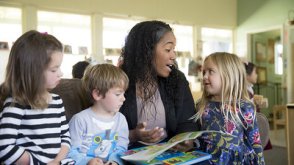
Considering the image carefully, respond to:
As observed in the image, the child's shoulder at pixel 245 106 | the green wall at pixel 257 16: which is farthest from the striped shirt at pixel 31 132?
the green wall at pixel 257 16

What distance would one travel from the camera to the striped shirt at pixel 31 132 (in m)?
1.00

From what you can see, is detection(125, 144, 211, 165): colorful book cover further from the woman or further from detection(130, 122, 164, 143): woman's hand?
the woman

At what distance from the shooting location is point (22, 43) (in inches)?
41.8

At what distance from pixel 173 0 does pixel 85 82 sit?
4861 millimetres

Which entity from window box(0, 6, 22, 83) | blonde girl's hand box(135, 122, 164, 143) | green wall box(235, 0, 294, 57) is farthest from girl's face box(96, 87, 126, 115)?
green wall box(235, 0, 294, 57)

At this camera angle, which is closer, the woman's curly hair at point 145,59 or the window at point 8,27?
the woman's curly hair at point 145,59

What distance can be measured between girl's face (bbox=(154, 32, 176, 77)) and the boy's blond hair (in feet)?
0.70

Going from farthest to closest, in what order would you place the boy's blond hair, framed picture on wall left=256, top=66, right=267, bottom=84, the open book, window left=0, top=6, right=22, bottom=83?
framed picture on wall left=256, top=66, right=267, bottom=84 < window left=0, top=6, right=22, bottom=83 < the boy's blond hair < the open book

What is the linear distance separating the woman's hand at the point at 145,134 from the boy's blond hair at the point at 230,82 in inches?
12.5

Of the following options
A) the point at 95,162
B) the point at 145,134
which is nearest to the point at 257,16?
the point at 145,134

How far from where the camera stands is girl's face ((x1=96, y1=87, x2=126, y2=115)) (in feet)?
4.18

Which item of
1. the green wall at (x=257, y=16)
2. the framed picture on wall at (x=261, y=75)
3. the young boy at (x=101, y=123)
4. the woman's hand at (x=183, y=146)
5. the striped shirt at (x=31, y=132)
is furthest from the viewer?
the framed picture on wall at (x=261, y=75)

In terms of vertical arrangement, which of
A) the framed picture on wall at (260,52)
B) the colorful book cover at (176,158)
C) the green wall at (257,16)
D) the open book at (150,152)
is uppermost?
the green wall at (257,16)

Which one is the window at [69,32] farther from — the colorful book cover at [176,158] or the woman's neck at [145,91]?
the colorful book cover at [176,158]
